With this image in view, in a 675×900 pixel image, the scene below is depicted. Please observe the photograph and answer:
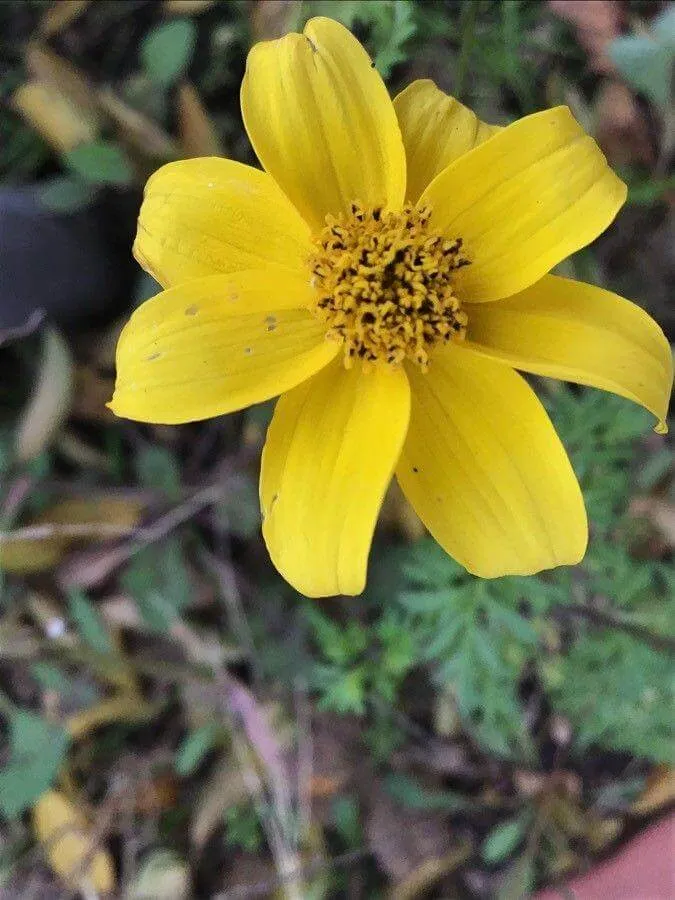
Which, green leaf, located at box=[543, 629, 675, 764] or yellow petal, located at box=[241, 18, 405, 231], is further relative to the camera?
green leaf, located at box=[543, 629, 675, 764]

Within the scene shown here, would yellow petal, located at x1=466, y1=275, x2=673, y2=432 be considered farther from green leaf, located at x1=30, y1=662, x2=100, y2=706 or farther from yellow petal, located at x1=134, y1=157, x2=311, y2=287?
green leaf, located at x1=30, y1=662, x2=100, y2=706

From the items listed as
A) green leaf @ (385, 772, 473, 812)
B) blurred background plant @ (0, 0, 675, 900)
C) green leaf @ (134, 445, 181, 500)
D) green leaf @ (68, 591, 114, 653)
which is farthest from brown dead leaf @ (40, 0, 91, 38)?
green leaf @ (385, 772, 473, 812)

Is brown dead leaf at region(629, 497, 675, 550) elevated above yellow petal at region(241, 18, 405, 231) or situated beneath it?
situated beneath

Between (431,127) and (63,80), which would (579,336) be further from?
(63,80)

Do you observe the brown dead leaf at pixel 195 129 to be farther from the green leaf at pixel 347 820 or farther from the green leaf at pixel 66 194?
the green leaf at pixel 347 820

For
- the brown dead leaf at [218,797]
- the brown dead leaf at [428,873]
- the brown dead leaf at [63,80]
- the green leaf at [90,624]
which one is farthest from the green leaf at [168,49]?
the brown dead leaf at [428,873]

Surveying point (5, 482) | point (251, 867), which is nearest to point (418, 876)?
point (251, 867)

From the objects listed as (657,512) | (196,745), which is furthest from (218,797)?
(657,512)
